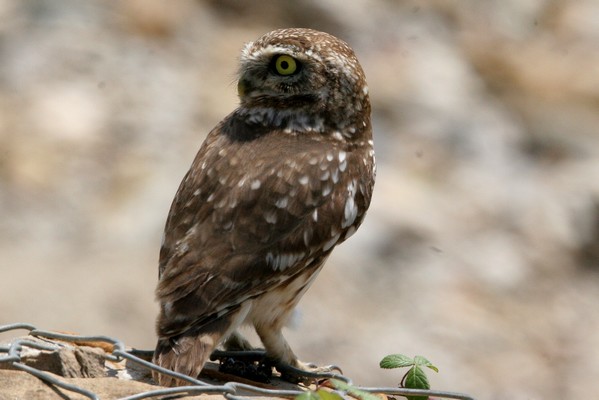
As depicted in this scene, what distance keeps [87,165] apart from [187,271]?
6.41 meters

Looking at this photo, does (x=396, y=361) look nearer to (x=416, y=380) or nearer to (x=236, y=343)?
(x=416, y=380)

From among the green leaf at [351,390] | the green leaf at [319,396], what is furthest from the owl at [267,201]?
the green leaf at [319,396]

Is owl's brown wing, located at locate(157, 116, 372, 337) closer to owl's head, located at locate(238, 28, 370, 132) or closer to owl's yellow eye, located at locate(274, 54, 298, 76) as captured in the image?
owl's head, located at locate(238, 28, 370, 132)

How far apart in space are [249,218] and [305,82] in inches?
29.7

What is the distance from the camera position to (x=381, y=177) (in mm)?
11109

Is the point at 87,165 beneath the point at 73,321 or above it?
above

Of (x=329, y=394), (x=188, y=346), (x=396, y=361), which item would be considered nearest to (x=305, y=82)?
(x=188, y=346)

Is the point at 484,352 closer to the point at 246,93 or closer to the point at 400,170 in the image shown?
the point at 400,170

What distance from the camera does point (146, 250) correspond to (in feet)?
32.3

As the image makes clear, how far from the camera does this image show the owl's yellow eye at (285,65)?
5.19 metres

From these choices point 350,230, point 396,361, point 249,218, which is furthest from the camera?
point 350,230

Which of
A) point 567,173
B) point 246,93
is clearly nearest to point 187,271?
point 246,93

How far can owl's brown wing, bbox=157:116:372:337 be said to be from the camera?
14.9ft

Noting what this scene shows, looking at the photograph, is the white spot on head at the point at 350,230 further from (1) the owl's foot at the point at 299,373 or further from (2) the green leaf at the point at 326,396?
(2) the green leaf at the point at 326,396
